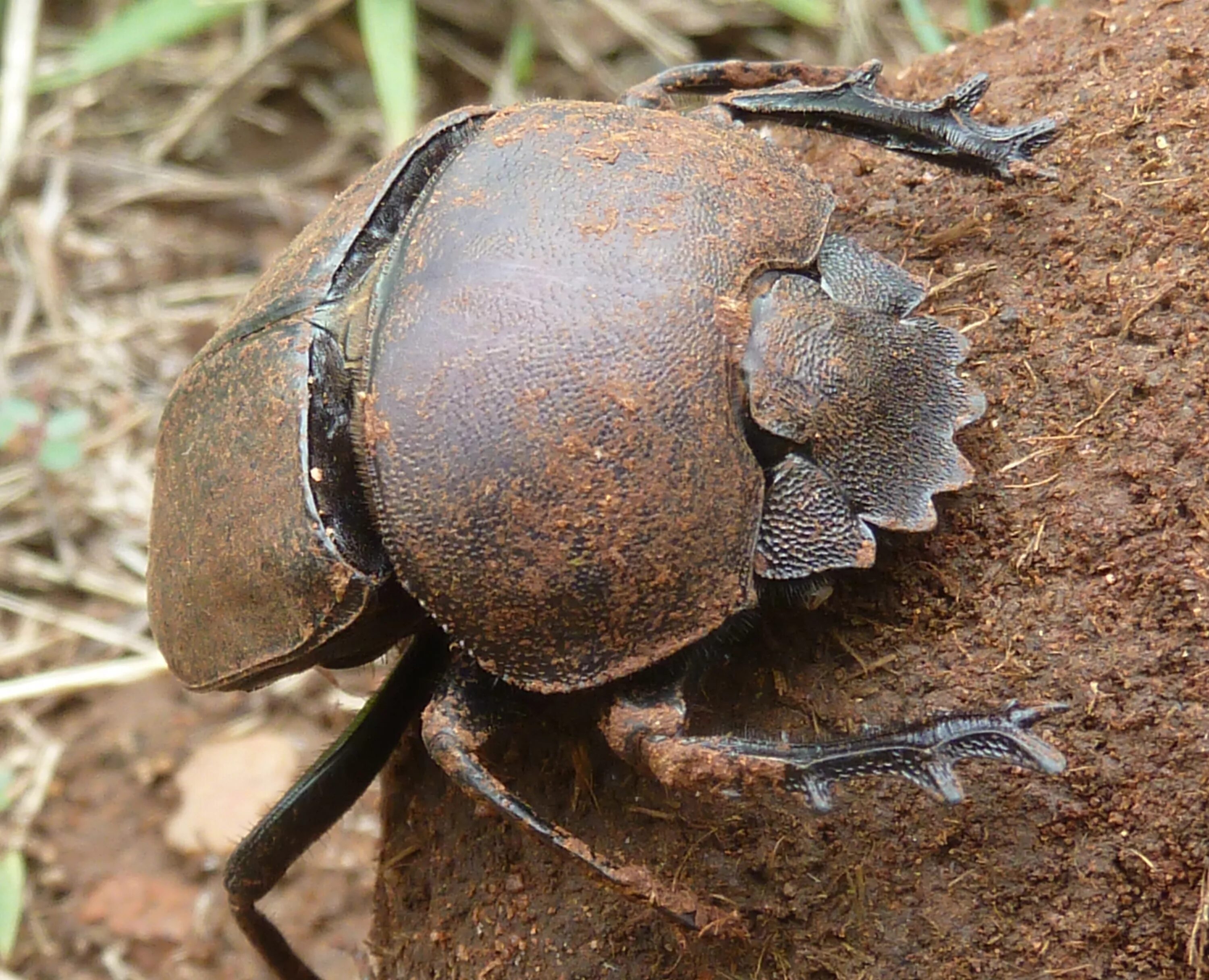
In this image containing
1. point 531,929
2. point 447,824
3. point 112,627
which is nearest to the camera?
point 531,929

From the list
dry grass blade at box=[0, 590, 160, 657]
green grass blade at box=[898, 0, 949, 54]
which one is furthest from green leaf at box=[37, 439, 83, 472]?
green grass blade at box=[898, 0, 949, 54]

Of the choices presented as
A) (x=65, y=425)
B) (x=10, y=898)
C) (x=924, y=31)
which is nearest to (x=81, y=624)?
(x=65, y=425)

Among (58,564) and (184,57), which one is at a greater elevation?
(184,57)

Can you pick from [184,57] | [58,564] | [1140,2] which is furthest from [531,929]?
[184,57]

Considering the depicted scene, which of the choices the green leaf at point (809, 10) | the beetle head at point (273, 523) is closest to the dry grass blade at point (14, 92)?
the green leaf at point (809, 10)

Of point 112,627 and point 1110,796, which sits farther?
point 112,627

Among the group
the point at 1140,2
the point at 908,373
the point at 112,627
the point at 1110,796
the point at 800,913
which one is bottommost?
the point at 112,627

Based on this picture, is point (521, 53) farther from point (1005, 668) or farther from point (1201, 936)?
point (1201, 936)

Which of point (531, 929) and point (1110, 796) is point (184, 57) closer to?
point (531, 929)
